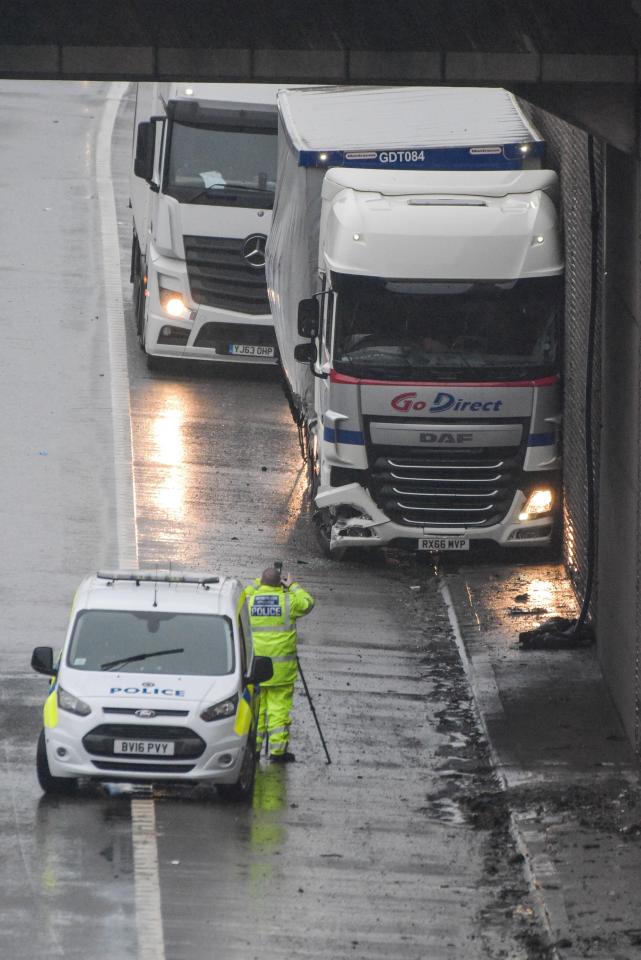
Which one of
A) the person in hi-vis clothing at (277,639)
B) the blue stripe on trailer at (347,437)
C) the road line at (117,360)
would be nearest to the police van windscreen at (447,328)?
the blue stripe on trailer at (347,437)

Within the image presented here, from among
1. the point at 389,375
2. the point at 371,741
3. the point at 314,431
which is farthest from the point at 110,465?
the point at 371,741

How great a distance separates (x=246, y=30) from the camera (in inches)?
629

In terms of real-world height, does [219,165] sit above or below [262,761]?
above

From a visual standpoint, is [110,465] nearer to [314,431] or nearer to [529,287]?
[314,431]

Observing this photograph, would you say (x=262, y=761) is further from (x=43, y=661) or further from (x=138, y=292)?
(x=138, y=292)

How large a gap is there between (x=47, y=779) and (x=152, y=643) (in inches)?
52.7

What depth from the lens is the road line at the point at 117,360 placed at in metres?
22.5

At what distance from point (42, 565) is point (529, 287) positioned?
594 centimetres

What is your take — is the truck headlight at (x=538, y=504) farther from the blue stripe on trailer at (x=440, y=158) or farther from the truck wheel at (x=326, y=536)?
the blue stripe on trailer at (x=440, y=158)

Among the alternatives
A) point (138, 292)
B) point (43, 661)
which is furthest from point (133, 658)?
point (138, 292)

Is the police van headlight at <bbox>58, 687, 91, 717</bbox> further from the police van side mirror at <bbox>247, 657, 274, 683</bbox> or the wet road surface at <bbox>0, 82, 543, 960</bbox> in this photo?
the police van side mirror at <bbox>247, 657, 274, 683</bbox>

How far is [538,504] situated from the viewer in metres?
21.8

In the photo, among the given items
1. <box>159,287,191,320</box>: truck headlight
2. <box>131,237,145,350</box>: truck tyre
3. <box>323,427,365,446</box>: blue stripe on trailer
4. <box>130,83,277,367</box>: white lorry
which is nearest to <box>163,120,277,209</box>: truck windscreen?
<box>130,83,277,367</box>: white lorry

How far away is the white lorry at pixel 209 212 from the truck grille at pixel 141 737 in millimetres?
13901
